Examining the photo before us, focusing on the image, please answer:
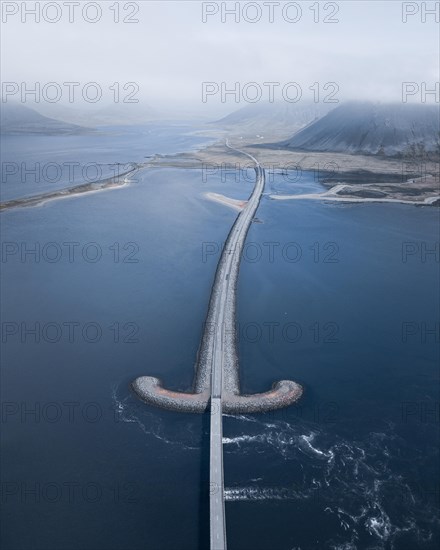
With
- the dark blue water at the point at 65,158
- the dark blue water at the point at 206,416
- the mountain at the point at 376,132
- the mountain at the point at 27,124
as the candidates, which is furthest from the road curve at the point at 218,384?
the mountain at the point at 27,124

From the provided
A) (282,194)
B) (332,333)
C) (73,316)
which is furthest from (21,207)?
(332,333)

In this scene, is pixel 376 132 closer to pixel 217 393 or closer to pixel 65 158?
pixel 65 158

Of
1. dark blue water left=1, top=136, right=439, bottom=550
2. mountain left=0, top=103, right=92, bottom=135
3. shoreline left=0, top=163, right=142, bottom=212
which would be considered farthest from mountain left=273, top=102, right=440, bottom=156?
mountain left=0, top=103, right=92, bottom=135

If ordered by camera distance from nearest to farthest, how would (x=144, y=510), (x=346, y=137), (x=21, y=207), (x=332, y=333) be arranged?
1. (x=144, y=510)
2. (x=332, y=333)
3. (x=21, y=207)
4. (x=346, y=137)

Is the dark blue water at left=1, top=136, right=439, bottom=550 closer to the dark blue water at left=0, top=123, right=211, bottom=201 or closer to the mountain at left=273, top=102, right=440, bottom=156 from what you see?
the dark blue water at left=0, top=123, right=211, bottom=201

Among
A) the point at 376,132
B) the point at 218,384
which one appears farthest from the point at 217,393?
the point at 376,132

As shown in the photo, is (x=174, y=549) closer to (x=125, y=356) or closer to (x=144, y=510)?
(x=144, y=510)
